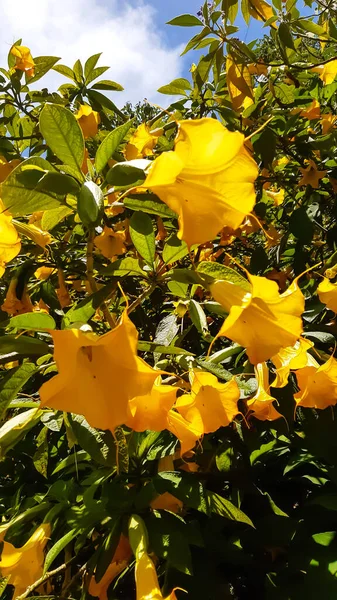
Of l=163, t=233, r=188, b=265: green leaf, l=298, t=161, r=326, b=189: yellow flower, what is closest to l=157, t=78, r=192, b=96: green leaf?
l=298, t=161, r=326, b=189: yellow flower

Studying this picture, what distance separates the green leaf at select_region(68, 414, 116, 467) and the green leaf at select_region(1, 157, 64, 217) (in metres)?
0.50

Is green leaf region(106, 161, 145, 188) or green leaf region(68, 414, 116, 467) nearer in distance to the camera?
green leaf region(106, 161, 145, 188)

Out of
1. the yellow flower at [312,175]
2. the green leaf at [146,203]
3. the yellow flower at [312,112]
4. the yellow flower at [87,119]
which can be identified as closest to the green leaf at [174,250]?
the green leaf at [146,203]

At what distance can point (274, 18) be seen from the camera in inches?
83.4

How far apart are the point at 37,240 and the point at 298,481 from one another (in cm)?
112

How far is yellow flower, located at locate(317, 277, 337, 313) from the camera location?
1.29m

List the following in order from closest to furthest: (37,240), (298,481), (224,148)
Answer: (224,148) → (37,240) → (298,481)

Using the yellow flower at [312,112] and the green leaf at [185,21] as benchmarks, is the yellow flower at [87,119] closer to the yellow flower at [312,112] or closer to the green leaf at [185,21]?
the green leaf at [185,21]

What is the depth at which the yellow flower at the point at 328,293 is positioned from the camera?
1.29 m

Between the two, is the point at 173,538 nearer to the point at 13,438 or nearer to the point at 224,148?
the point at 13,438

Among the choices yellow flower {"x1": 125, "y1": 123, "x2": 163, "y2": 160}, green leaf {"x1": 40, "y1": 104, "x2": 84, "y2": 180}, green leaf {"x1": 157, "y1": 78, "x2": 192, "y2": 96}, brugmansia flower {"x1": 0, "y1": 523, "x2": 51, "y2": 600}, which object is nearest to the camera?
green leaf {"x1": 40, "y1": 104, "x2": 84, "y2": 180}

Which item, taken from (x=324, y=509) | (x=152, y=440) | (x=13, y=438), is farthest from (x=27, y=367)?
(x=324, y=509)

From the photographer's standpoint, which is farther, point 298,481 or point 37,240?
point 298,481

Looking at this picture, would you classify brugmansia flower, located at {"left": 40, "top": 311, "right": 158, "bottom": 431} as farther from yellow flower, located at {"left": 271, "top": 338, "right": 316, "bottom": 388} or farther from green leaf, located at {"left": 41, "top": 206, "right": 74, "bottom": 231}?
yellow flower, located at {"left": 271, "top": 338, "right": 316, "bottom": 388}
